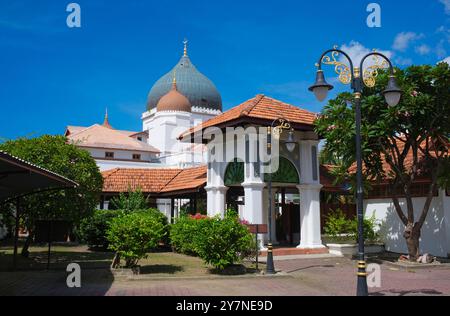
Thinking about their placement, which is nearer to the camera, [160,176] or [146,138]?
[160,176]

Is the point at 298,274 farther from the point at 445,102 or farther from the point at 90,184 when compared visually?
the point at 90,184

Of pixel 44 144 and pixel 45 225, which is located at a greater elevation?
pixel 44 144

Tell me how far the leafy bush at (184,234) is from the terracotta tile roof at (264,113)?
4053 millimetres

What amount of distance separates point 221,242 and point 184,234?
560 cm

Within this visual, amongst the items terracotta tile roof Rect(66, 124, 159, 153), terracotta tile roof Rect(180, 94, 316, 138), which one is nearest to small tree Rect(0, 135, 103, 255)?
terracotta tile roof Rect(180, 94, 316, 138)

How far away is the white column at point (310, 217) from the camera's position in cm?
1873

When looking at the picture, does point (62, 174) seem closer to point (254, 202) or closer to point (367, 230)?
point (254, 202)

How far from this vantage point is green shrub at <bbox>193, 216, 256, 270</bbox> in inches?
501

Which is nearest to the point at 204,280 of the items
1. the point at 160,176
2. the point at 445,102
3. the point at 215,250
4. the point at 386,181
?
the point at 215,250

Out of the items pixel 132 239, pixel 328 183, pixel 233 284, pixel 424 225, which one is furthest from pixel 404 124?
pixel 132 239
